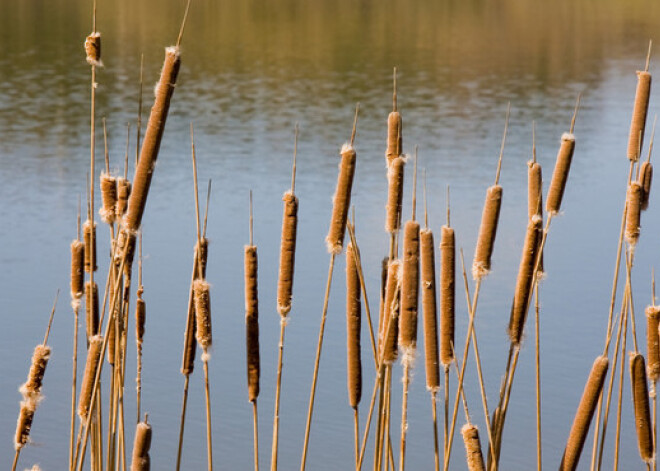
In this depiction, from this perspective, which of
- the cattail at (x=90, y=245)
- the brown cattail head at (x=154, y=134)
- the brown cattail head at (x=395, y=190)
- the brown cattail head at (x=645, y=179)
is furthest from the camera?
the brown cattail head at (x=645, y=179)

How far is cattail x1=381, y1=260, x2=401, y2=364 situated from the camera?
5.41 feet

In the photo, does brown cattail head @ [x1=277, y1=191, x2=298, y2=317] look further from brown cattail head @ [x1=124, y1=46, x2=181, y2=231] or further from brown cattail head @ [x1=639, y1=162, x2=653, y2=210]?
brown cattail head @ [x1=639, y1=162, x2=653, y2=210]

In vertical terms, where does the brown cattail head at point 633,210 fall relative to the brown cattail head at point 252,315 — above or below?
above

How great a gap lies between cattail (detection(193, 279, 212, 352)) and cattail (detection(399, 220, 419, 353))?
29cm

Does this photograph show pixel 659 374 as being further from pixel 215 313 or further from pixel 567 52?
pixel 567 52

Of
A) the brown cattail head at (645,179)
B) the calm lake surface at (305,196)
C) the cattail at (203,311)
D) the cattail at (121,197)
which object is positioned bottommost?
the calm lake surface at (305,196)

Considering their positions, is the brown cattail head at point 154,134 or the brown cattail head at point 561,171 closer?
the brown cattail head at point 154,134

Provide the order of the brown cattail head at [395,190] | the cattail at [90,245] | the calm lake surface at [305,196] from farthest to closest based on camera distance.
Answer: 1. the calm lake surface at [305,196]
2. the cattail at [90,245]
3. the brown cattail head at [395,190]

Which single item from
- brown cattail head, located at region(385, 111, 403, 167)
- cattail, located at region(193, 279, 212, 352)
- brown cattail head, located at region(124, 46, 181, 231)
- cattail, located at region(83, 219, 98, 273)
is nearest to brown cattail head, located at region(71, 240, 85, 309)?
cattail, located at region(83, 219, 98, 273)

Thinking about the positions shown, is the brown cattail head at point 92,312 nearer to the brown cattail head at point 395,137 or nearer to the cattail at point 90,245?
the cattail at point 90,245

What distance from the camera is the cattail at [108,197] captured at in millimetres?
1665

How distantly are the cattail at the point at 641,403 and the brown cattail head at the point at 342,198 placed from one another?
0.52m

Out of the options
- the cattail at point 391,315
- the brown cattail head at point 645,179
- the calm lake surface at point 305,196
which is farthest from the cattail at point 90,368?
the brown cattail head at point 645,179

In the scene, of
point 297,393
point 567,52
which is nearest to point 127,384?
point 297,393
